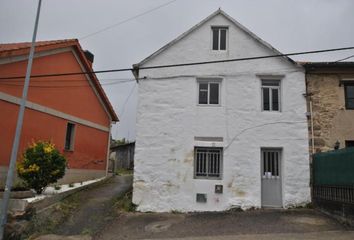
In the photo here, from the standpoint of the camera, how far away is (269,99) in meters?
12.6

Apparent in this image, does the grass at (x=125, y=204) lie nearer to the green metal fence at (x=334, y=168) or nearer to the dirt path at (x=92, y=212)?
the dirt path at (x=92, y=212)

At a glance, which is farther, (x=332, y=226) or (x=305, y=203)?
(x=305, y=203)

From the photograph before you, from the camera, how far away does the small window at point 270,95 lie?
12570 mm

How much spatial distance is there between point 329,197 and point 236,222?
10.5 feet

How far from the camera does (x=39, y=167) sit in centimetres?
1135

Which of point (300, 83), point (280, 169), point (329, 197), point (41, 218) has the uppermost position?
point (300, 83)

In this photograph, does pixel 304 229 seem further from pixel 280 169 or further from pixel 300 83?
pixel 300 83

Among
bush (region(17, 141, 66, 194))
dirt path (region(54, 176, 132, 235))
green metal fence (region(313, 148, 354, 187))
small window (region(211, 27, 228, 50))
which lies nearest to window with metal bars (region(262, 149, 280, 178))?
green metal fence (region(313, 148, 354, 187))

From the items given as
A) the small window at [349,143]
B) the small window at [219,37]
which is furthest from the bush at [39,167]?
the small window at [349,143]

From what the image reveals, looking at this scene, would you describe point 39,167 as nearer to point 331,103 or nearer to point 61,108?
point 61,108

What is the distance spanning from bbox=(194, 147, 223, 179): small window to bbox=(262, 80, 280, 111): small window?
2.52m

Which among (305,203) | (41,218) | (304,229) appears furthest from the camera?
(305,203)

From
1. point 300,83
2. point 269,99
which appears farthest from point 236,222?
point 300,83

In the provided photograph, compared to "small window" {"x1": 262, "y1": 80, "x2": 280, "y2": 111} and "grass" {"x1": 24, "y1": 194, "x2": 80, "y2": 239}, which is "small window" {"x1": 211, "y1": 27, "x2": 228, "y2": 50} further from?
"grass" {"x1": 24, "y1": 194, "x2": 80, "y2": 239}
